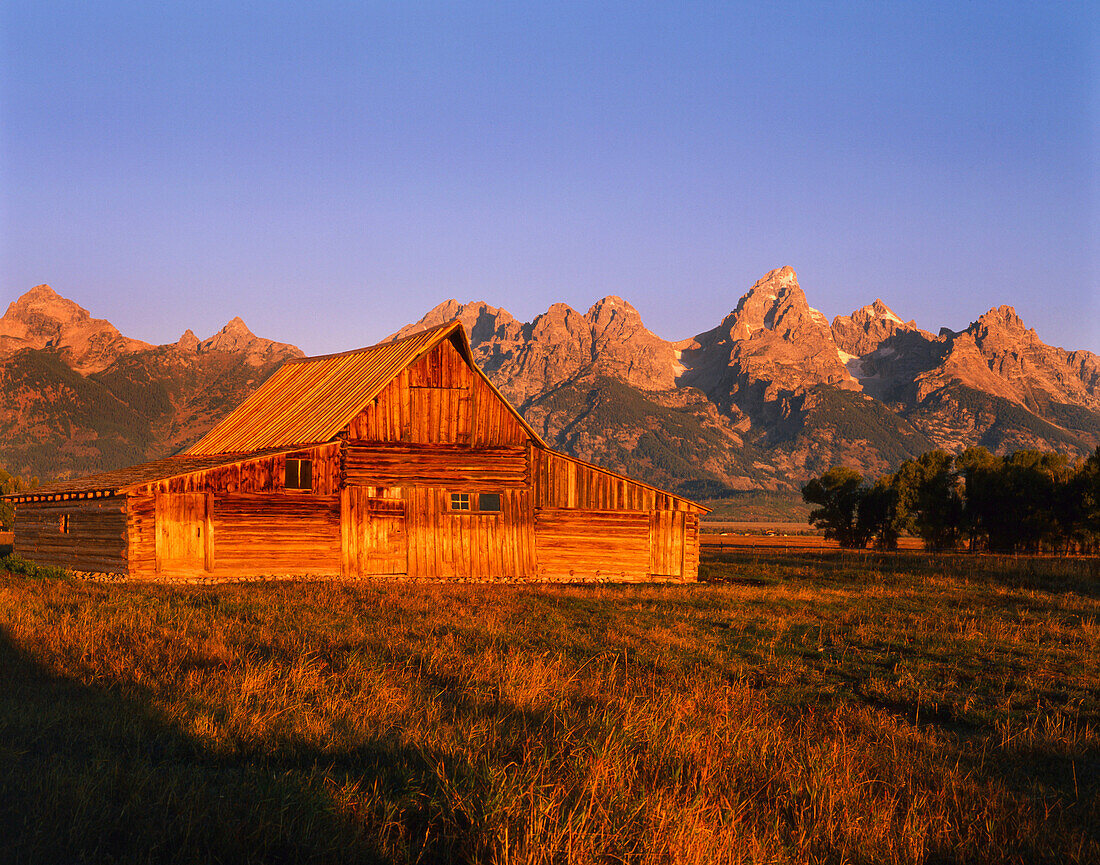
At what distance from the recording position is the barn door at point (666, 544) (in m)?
34.2

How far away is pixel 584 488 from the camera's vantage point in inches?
1325

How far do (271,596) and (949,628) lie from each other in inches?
648

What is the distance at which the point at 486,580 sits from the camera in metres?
31.7

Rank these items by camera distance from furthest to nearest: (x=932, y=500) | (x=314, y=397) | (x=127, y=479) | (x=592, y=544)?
1. (x=932, y=500)
2. (x=314, y=397)
3. (x=592, y=544)
4. (x=127, y=479)

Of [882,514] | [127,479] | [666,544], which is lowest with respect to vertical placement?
[882,514]

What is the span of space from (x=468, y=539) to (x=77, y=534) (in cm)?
1296

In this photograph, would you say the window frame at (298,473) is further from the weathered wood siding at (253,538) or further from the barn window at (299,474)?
the weathered wood siding at (253,538)

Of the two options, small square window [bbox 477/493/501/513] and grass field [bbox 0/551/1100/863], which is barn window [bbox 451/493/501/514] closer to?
small square window [bbox 477/493/501/513]

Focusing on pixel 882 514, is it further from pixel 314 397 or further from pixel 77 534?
pixel 77 534

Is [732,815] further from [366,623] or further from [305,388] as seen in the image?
[305,388]

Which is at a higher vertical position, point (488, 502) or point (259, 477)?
point (259, 477)

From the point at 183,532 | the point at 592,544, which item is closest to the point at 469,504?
the point at 592,544

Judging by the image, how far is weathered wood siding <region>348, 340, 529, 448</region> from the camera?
31609 millimetres

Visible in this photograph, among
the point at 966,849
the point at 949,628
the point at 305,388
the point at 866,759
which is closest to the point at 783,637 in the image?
the point at 949,628
